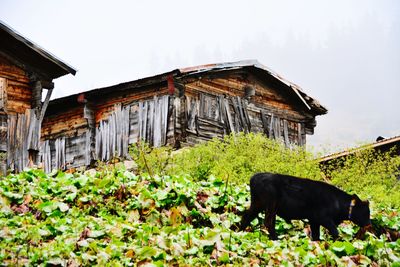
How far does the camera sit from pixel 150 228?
30.7 feet

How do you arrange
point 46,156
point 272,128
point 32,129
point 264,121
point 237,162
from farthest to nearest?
point 272,128 < point 264,121 < point 46,156 < point 32,129 < point 237,162

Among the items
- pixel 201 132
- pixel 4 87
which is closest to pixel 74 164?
pixel 201 132

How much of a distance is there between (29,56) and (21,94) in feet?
4.08

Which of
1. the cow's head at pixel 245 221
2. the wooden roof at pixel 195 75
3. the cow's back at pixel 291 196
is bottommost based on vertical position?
the cow's head at pixel 245 221

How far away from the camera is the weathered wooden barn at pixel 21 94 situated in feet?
61.0

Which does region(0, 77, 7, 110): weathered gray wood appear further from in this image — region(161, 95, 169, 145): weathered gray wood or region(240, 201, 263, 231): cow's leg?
region(240, 201, 263, 231): cow's leg

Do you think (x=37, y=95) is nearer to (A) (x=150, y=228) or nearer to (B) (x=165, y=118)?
(B) (x=165, y=118)

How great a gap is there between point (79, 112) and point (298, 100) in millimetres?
9186

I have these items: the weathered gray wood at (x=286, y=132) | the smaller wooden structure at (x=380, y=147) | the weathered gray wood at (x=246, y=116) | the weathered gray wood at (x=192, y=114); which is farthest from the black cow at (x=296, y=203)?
the weathered gray wood at (x=286, y=132)

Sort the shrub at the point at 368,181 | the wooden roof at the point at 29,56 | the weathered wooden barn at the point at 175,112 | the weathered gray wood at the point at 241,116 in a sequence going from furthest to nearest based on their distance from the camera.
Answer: the weathered gray wood at the point at 241,116 → the weathered wooden barn at the point at 175,112 → the wooden roof at the point at 29,56 → the shrub at the point at 368,181

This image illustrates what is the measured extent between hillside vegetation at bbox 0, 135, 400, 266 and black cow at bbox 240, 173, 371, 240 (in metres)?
0.30

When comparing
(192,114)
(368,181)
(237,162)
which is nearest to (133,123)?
(192,114)

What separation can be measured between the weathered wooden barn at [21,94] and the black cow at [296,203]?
9.95 meters

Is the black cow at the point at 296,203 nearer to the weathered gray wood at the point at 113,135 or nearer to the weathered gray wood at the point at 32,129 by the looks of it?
the weathered gray wood at the point at 32,129
